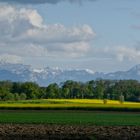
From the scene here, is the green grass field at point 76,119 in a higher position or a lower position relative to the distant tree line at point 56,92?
lower

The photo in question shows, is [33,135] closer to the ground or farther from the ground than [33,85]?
closer to the ground

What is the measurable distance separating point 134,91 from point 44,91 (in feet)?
94.6

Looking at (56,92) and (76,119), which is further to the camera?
(56,92)

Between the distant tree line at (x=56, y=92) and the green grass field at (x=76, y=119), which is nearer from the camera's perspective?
the green grass field at (x=76, y=119)

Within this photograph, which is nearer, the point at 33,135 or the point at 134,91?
the point at 33,135

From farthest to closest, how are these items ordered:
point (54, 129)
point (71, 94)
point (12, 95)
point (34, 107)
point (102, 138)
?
point (71, 94) → point (12, 95) → point (34, 107) → point (54, 129) → point (102, 138)

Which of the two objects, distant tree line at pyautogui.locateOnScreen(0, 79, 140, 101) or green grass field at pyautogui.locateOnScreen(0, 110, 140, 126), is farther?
distant tree line at pyautogui.locateOnScreen(0, 79, 140, 101)

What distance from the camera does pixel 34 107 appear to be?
9350cm

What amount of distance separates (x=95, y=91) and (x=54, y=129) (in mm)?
145157

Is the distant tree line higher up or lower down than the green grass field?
higher up

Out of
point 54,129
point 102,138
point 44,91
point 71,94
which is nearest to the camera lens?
point 102,138

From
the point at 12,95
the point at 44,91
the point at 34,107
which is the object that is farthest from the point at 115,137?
the point at 44,91

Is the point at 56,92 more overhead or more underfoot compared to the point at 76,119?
more overhead

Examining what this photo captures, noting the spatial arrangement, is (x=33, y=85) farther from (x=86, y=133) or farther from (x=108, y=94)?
(x=86, y=133)
